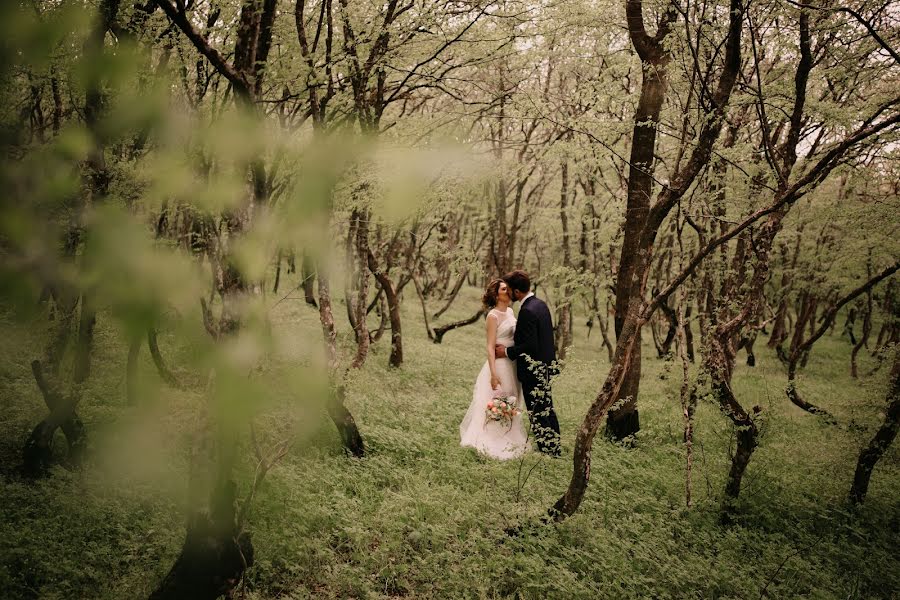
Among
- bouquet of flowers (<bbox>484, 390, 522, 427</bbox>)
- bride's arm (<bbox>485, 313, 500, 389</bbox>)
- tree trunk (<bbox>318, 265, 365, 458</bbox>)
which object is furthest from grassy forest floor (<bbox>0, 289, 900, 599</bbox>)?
bride's arm (<bbox>485, 313, 500, 389</bbox>)

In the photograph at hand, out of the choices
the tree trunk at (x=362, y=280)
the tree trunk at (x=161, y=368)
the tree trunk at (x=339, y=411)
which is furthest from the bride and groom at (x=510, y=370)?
the tree trunk at (x=161, y=368)

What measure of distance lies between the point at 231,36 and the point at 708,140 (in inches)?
228

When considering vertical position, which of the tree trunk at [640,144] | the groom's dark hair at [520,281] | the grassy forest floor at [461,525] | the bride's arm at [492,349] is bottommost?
the grassy forest floor at [461,525]

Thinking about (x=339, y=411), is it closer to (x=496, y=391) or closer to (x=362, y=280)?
(x=496, y=391)

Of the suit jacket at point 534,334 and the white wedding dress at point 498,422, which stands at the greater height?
the suit jacket at point 534,334

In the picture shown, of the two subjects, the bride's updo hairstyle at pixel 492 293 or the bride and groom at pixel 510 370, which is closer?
the bride and groom at pixel 510 370

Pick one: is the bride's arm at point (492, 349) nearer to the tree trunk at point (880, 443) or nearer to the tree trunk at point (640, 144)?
the tree trunk at point (640, 144)

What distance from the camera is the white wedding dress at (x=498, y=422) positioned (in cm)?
694

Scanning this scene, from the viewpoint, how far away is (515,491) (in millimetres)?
5562

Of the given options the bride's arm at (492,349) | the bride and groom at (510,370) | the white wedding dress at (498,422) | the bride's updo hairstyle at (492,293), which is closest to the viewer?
the bride and groom at (510,370)

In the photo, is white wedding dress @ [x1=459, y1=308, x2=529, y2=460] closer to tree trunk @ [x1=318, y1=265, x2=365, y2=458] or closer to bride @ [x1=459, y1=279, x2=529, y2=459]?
bride @ [x1=459, y1=279, x2=529, y2=459]

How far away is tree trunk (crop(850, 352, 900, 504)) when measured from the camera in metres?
5.86

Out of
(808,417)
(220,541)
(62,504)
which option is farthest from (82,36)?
(808,417)

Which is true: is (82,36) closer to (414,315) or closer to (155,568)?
(155,568)
